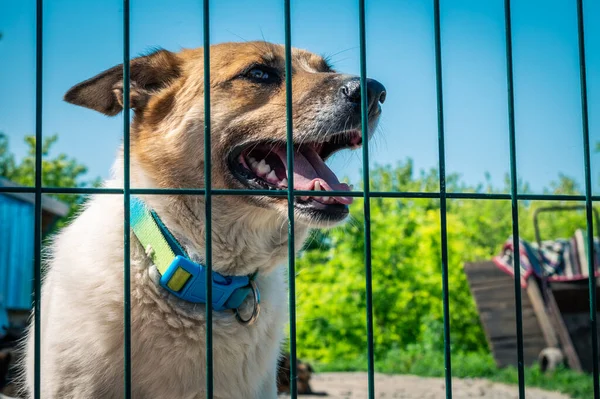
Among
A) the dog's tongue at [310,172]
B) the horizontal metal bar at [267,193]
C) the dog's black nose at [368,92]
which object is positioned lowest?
the horizontal metal bar at [267,193]

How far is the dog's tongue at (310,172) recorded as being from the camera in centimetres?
240

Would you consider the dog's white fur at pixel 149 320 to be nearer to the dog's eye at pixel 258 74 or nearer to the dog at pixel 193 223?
the dog at pixel 193 223

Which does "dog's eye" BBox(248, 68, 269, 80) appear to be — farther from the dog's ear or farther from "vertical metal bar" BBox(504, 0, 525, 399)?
"vertical metal bar" BBox(504, 0, 525, 399)

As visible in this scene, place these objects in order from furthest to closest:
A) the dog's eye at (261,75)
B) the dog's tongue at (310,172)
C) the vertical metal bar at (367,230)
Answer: the dog's eye at (261,75), the dog's tongue at (310,172), the vertical metal bar at (367,230)

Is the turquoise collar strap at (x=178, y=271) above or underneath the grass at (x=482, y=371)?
above

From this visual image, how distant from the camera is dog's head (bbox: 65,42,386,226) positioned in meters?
2.46

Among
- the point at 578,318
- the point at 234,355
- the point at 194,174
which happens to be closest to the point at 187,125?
the point at 194,174

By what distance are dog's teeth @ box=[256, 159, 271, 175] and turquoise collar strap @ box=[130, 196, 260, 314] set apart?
15.2 inches

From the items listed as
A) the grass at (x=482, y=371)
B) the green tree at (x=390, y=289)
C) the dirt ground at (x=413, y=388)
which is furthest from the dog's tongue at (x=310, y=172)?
the green tree at (x=390, y=289)

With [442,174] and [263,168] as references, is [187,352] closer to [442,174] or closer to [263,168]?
[263,168]

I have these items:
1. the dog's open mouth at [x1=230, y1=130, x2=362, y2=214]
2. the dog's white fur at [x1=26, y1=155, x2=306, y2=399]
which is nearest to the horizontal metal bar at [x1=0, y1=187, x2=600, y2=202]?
the dog's open mouth at [x1=230, y1=130, x2=362, y2=214]

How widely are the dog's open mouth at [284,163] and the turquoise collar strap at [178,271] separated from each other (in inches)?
13.6

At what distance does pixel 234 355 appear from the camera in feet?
7.91

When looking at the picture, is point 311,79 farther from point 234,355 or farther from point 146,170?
point 234,355
